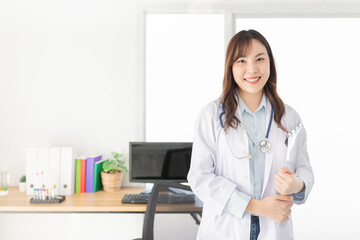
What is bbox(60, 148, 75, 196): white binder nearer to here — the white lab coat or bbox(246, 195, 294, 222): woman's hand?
the white lab coat

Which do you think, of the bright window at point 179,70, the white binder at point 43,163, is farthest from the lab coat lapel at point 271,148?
the white binder at point 43,163

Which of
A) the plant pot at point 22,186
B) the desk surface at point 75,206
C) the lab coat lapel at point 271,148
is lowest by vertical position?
the desk surface at point 75,206

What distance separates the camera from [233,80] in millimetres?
1529

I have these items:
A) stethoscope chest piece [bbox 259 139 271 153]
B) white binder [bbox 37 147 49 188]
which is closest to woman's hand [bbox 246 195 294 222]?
stethoscope chest piece [bbox 259 139 271 153]

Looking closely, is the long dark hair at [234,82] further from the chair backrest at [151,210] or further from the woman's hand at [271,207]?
the chair backrest at [151,210]

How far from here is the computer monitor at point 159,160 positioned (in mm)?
2389

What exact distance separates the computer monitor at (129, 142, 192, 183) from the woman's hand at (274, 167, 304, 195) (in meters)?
1.09

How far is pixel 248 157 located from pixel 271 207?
204 mm

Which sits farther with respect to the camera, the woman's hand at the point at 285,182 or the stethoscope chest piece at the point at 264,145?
the stethoscope chest piece at the point at 264,145

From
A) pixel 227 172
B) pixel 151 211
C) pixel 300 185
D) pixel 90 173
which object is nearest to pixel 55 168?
pixel 90 173

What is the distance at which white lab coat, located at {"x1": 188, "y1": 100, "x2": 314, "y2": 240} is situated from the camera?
1381 millimetres

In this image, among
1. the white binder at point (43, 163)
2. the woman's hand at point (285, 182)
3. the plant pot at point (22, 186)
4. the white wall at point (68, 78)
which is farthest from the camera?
the white wall at point (68, 78)

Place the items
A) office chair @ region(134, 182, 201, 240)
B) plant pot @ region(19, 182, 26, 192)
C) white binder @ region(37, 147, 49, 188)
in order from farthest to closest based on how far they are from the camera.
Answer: plant pot @ region(19, 182, 26, 192) → white binder @ region(37, 147, 49, 188) → office chair @ region(134, 182, 201, 240)

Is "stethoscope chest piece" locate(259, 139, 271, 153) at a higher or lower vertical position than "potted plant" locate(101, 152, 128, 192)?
higher
